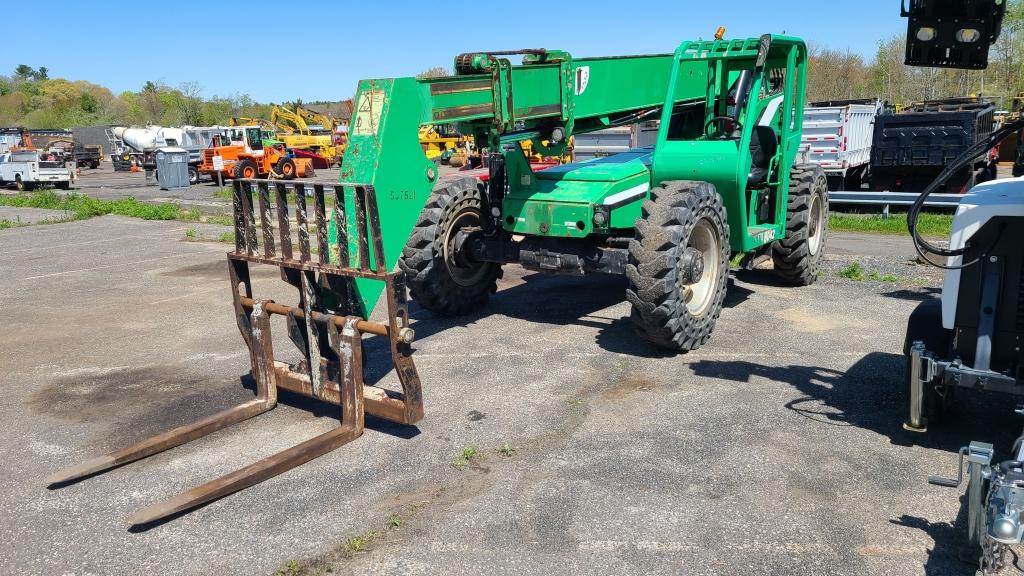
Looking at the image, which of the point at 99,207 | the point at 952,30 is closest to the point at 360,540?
the point at 952,30

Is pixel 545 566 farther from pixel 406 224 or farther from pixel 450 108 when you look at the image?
pixel 450 108

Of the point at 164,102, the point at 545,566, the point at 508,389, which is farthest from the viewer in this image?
the point at 164,102

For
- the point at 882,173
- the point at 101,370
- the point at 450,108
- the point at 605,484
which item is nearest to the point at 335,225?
the point at 450,108

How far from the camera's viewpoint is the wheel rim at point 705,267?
7.31 meters

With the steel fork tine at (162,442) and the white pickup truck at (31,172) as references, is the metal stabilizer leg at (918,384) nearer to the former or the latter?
the steel fork tine at (162,442)

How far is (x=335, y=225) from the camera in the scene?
5.22 metres

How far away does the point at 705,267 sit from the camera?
24.9ft

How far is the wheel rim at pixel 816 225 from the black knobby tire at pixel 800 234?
0.06 feet

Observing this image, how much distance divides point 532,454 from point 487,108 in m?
2.84

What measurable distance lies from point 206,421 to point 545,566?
287 cm

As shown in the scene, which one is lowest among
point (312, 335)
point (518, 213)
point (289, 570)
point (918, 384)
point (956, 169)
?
point (289, 570)

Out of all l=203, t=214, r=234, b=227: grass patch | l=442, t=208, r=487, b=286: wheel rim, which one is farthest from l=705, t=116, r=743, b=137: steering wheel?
l=203, t=214, r=234, b=227: grass patch

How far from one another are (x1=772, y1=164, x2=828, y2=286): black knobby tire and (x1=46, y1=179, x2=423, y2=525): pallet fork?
5.53 meters

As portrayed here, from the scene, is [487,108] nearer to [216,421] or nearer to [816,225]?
[216,421]
